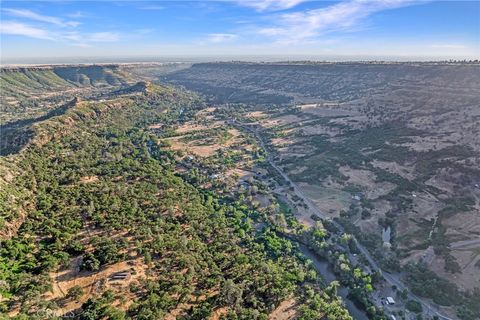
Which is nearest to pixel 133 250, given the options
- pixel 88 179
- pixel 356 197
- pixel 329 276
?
pixel 88 179

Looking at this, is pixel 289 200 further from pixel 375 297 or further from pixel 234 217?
pixel 375 297

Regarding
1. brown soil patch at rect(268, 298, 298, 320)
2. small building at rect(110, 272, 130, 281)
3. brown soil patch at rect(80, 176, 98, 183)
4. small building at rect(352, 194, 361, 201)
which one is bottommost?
brown soil patch at rect(268, 298, 298, 320)

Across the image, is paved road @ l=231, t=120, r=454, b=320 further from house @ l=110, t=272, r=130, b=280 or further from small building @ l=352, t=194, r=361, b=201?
house @ l=110, t=272, r=130, b=280

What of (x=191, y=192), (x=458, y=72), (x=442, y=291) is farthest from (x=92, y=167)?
(x=458, y=72)

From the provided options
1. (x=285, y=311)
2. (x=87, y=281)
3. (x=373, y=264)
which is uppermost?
(x=87, y=281)

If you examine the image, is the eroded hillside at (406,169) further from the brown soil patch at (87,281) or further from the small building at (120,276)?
the small building at (120,276)

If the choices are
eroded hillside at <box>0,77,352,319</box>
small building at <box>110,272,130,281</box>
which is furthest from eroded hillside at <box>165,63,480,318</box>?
small building at <box>110,272,130,281</box>

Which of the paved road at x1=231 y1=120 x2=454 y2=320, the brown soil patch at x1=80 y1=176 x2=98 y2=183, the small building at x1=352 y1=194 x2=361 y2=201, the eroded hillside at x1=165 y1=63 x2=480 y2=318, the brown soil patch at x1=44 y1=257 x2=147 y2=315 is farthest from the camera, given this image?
the small building at x1=352 y1=194 x2=361 y2=201

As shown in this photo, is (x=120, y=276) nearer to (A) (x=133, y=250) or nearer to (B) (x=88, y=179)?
(A) (x=133, y=250)
